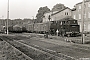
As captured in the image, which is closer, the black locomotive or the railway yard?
the railway yard

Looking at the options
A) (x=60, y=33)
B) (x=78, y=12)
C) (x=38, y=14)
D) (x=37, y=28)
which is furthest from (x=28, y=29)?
(x=38, y=14)

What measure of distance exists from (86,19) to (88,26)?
11.1 feet

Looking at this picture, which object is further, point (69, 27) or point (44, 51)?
point (69, 27)

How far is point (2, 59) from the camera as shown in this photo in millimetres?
8984

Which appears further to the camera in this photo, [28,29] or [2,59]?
[28,29]

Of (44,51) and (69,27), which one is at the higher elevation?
(69,27)

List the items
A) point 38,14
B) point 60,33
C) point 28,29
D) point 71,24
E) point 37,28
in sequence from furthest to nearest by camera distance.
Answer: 1. point 38,14
2. point 28,29
3. point 37,28
4. point 60,33
5. point 71,24

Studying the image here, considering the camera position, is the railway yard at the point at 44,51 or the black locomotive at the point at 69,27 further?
the black locomotive at the point at 69,27

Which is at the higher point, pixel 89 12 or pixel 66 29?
pixel 89 12

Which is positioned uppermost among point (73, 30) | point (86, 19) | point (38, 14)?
point (38, 14)

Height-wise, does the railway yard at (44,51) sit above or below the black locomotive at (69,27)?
below

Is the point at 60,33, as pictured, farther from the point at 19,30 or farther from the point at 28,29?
the point at 28,29

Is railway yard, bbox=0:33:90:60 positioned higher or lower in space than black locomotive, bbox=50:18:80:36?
lower

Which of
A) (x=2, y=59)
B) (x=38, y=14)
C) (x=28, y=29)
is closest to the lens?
(x=2, y=59)
